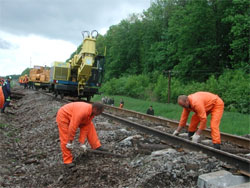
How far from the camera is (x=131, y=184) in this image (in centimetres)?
349

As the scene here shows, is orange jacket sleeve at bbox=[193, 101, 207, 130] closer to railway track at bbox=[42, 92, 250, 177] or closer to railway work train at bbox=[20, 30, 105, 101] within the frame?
railway track at bbox=[42, 92, 250, 177]

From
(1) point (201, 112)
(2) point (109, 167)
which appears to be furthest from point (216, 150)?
(2) point (109, 167)

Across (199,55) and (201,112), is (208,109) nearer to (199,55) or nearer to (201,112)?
(201,112)

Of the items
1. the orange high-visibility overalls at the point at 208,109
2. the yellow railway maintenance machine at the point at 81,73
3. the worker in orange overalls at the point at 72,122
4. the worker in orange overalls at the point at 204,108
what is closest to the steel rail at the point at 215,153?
the worker in orange overalls at the point at 204,108

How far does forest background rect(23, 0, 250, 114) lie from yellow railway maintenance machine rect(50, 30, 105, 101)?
843 millimetres

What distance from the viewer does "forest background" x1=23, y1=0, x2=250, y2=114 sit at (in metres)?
17.6

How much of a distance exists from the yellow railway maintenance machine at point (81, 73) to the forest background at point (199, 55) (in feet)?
A: 2.77

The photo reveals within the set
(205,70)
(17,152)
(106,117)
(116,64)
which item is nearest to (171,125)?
(106,117)

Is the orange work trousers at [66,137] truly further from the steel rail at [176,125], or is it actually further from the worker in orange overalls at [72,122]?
the steel rail at [176,125]

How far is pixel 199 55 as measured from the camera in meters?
28.5

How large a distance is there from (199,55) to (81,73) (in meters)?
18.8

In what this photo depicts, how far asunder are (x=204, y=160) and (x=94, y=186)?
1.94 meters

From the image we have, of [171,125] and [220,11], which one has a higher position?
[220,11]

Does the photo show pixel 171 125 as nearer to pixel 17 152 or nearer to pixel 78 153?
pixel 78 153
